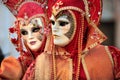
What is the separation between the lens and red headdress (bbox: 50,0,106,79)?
12.2 ft

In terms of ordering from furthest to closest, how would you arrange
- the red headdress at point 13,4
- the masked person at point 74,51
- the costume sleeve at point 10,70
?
the red headdress at point 13,4 < the costume sleeve at point 10,70 < the masked person at point 74,51

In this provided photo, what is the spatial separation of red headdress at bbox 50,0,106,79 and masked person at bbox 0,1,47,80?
19 centimetres

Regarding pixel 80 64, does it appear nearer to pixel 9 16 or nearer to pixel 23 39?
pixel 23 39

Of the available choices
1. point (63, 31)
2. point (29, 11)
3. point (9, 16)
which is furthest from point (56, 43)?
point (9, 16)

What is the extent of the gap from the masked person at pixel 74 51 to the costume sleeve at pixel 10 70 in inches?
6.8

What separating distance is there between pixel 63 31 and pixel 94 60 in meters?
0.19

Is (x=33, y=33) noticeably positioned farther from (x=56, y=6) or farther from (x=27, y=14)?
(x=56, y=6)

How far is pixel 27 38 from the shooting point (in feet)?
12.8

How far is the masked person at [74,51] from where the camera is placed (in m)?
3.69

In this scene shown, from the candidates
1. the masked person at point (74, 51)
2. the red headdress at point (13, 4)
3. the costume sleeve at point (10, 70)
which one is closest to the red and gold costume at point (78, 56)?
the masked person at point (74, 51)

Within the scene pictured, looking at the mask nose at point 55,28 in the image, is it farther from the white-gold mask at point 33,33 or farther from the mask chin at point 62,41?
the white-gold mask at point 33,33

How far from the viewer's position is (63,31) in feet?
12.2

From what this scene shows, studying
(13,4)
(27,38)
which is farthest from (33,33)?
(13,4)

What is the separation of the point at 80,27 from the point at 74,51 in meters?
0.11
